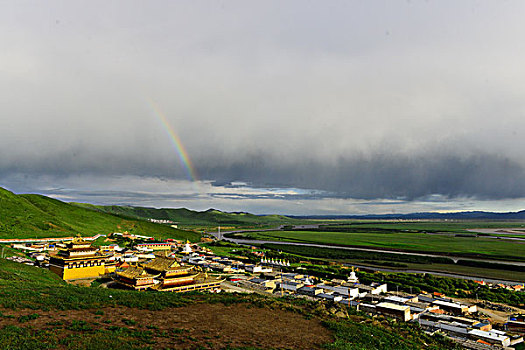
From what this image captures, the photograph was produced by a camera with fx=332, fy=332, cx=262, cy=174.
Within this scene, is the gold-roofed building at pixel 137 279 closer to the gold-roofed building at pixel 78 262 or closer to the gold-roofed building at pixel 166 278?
the gold-roofed building at pixel 166 278

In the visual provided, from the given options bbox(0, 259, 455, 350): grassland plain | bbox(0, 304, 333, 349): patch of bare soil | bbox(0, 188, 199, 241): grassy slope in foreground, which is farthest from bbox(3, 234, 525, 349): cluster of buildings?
bbox(0, 188, 199, 241): grassy slope in foreground

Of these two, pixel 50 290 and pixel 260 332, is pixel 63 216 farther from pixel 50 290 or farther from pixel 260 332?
pixel 260 332

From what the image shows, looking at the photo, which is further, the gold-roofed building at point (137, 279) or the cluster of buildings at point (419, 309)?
the gold-roofed building at point (137, 279)

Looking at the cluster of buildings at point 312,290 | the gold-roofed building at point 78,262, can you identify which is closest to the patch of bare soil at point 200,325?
the cluster of buildings at point 312,290

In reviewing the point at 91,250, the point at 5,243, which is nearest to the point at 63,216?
the point at 5,243

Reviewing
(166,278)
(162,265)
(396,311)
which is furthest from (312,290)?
(166,278)

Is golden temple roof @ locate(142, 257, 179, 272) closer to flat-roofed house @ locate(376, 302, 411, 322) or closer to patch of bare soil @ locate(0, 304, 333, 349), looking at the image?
patch of bare soil @ locate(0, 304, 333, 349)
